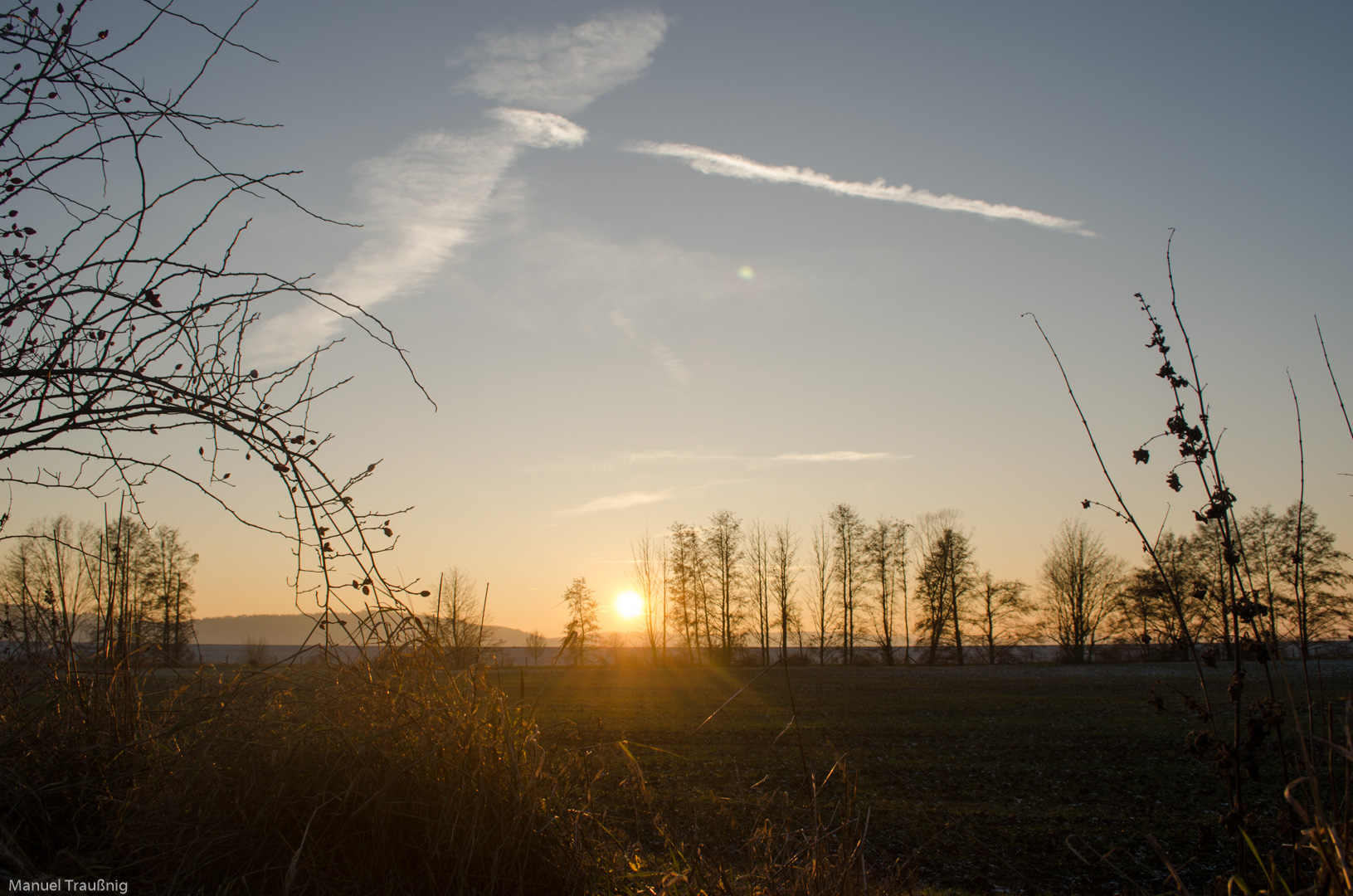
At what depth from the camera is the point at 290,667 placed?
2.72 meters

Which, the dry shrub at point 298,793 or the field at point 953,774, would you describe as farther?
the field at point 953,774

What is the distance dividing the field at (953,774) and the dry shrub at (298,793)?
1.08 ft

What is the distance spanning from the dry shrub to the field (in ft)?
1.08

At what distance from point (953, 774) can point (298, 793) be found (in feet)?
39.3

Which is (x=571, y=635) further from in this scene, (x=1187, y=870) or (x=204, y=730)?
(x=1187, y=870)

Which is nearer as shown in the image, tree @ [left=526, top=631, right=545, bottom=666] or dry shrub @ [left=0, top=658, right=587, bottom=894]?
dry shrub @ [left=0, top=658, right=587, bottom=894]

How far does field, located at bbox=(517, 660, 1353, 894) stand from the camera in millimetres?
4504

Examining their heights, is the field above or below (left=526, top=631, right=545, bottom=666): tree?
below

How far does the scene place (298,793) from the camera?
211 cm

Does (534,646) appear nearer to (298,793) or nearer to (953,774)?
(298,793)

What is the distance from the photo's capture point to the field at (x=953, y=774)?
4504 mm

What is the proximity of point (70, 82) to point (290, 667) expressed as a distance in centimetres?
197

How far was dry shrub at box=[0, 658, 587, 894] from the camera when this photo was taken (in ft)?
6.42

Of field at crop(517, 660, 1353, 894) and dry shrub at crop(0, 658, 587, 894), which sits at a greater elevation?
dry shrub at crop(0, 658, 587, 894)
